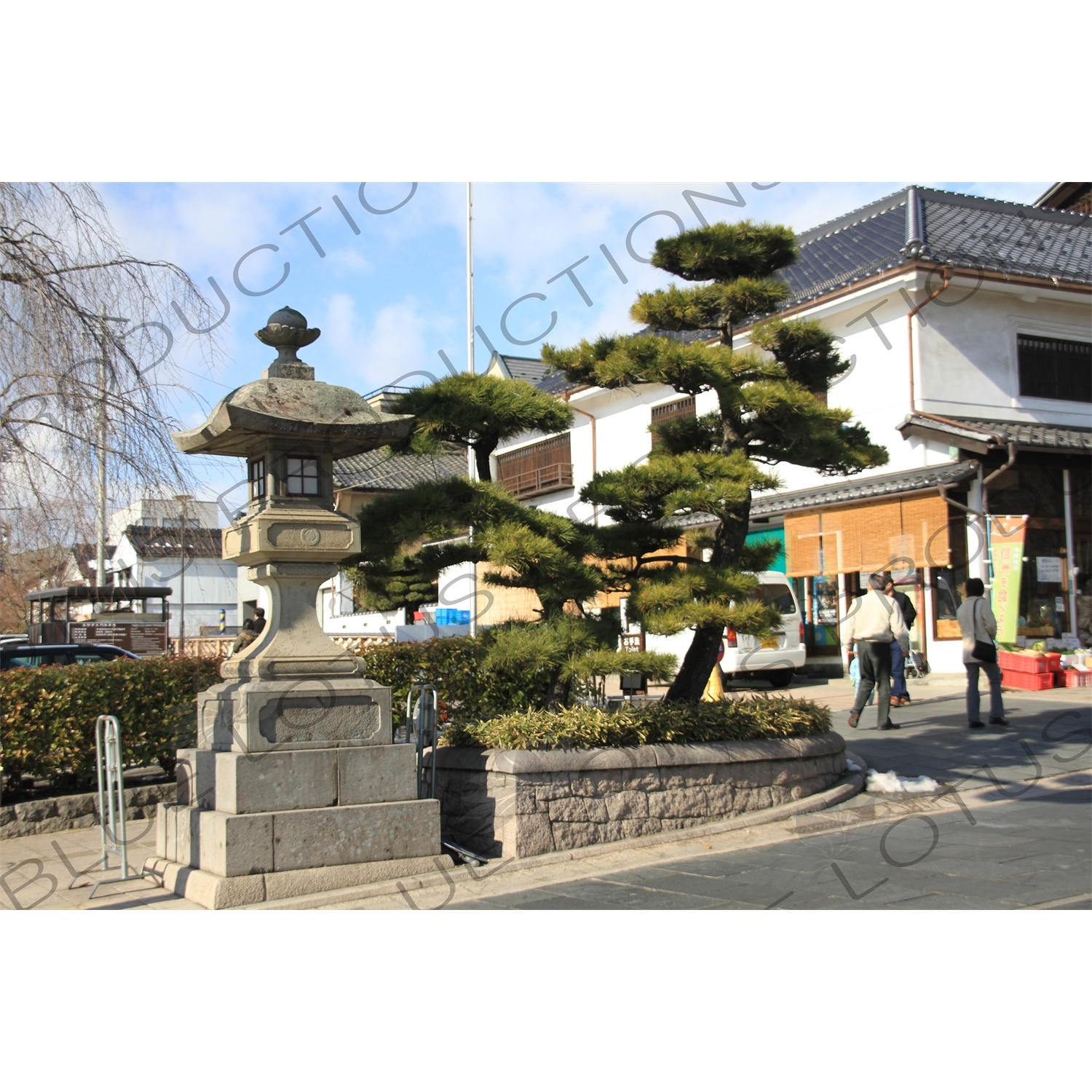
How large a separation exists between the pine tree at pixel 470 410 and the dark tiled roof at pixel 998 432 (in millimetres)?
9190

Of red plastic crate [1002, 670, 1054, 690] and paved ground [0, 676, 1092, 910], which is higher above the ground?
red plastic crate [1002, 670, 1054, 690]

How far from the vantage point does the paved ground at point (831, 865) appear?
5906mm

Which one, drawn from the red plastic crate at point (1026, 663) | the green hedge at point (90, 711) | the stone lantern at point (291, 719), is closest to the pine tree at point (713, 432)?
the stone lantern at point (291, 719)

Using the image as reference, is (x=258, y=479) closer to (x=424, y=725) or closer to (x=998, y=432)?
(x=424, y=725)

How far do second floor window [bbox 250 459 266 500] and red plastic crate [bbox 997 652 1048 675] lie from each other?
37.1 feet

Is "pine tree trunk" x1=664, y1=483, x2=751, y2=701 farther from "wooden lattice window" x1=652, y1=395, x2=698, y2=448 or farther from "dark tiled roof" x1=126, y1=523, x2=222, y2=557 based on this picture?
"wooden lattice window" x1=652, y1=395, x2=698, y2=448

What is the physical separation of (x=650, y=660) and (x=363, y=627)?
19003mm

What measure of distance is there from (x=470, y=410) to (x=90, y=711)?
4280mm

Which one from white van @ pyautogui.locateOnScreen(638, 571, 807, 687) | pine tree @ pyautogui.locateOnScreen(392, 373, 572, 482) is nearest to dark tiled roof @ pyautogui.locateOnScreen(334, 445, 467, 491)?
white van @ pyautogui.locateOnScreen(638, 571, 807, 687)

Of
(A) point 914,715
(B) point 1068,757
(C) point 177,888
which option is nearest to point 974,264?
(A) point 914,715

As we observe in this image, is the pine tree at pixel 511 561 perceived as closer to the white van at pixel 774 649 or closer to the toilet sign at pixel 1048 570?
the white van at pixel 774 649

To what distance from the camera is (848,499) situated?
686 inches

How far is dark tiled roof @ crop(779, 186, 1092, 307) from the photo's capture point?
17391 mm

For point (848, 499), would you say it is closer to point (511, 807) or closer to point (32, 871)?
point (511, 807)
